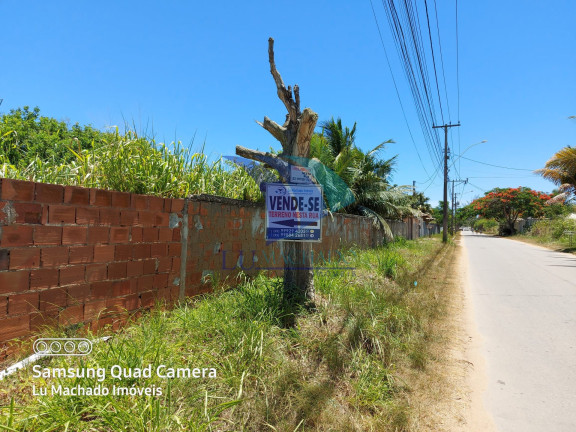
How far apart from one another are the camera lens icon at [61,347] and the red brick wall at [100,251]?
0.15m

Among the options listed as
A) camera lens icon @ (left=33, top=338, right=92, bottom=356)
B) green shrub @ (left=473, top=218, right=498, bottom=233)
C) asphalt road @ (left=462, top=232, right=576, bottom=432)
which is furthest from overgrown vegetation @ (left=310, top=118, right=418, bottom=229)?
green shrub @ (left=473, top=218, right=498, bottom=233)

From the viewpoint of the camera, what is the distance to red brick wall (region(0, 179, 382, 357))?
2705mm

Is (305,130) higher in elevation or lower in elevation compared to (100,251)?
higher

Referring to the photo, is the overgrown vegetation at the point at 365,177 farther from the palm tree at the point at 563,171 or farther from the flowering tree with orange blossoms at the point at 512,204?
the flowering tree with orange blossoms at the point at 512,204

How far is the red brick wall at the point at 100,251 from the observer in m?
2.71

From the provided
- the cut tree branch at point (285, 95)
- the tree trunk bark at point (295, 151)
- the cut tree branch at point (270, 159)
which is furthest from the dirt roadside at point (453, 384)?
the cut tree branch at point (285, 95)

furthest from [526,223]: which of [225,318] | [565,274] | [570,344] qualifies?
[225,318]

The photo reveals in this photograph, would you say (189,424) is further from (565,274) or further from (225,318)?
(565,274)

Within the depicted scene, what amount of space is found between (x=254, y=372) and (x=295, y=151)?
2618 mm

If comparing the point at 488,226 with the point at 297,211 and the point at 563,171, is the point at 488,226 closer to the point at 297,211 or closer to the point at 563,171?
the point at 563,171

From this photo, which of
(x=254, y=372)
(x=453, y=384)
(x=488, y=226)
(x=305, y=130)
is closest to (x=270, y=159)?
(x=305, y=130)

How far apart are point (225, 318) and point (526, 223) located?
48170 mm

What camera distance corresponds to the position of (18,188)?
2.70 metres

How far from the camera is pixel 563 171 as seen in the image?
18531 millimetres
